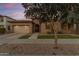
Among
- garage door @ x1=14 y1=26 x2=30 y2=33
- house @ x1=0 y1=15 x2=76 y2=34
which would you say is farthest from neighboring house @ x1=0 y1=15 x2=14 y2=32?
garage door @ x1=14 y1=26 x2=30 y2=33

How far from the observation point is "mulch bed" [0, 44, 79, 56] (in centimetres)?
948

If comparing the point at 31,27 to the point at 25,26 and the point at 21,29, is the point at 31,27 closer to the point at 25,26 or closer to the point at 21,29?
the point at 25,26

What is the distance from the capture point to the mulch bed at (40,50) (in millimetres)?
9477

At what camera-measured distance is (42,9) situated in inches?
375

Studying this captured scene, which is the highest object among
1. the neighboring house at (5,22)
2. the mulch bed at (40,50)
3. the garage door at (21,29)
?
the neighboring house at (5,22)

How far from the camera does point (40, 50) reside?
952cm

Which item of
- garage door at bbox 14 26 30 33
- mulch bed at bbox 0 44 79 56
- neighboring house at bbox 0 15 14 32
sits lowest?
mulch bed at bbox 0 44 79 56

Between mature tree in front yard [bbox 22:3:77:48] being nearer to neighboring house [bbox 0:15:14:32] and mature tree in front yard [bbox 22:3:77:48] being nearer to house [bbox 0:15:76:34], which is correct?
house [bbox 0:15:76:34]

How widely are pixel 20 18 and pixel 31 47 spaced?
760mm

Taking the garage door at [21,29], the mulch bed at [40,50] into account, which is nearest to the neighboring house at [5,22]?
the garage door at [21,29]

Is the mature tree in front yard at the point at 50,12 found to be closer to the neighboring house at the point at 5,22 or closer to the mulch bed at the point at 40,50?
the mulch bed at the point at 40,50

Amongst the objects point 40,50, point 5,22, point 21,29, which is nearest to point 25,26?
point 21,29

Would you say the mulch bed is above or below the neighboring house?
below

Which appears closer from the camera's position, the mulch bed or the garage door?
the mulch bed
